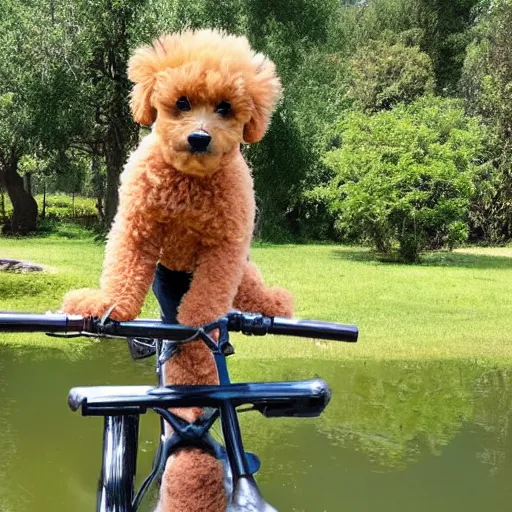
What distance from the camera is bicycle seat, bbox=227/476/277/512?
93cm

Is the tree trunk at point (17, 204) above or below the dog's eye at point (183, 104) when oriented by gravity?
below

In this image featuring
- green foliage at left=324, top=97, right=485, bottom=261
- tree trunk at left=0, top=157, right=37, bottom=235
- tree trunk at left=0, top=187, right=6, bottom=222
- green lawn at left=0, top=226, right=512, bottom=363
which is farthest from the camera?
tree trunk at left=0, top=187, right=6, bottom=222

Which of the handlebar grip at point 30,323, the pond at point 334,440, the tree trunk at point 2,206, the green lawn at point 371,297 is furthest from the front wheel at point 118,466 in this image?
the tree trunk at point 2,206

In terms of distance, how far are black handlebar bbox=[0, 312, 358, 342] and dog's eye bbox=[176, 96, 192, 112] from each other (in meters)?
0.39

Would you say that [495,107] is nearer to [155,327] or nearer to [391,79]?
[391,79]

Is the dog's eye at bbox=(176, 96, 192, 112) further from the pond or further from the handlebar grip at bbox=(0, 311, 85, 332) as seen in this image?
the pond

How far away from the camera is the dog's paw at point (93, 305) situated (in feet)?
4.16

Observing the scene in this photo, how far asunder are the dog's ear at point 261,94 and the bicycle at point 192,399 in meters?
0.40

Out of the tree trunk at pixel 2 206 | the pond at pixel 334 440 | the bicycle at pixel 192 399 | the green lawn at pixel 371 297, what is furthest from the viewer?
the tree trunk at pixel 2 206

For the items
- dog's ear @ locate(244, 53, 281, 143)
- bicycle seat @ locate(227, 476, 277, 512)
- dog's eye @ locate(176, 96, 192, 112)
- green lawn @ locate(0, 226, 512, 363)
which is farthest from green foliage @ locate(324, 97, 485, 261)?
bicycle seat @ locate(227, 476, 277, 512)

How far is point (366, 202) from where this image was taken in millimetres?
12469

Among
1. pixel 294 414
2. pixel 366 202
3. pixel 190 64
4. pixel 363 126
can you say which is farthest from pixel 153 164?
pixel 363 126

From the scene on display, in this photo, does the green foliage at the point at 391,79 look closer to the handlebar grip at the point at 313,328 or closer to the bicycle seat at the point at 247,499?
the handlebar grip at the point at 313,328

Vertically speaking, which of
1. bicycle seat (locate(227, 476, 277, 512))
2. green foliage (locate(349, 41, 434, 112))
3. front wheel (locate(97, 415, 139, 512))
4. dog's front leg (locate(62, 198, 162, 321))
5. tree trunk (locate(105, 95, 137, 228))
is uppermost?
green foliage (locate(349, 41, 434, 112))
